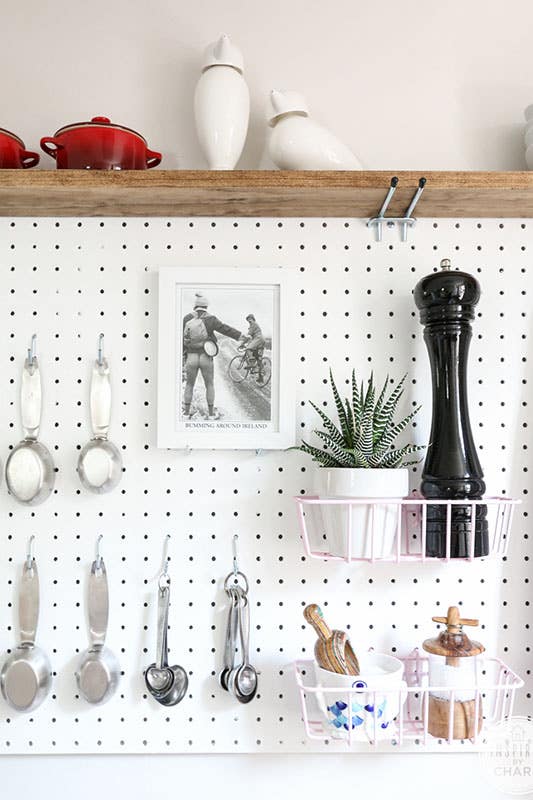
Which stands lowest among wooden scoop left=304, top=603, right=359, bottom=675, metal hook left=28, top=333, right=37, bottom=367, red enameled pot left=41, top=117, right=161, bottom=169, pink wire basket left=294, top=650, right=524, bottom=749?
pink wire basket left=294, top=650, right=524, bottom=749

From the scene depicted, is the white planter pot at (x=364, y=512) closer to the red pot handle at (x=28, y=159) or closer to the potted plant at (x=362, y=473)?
the potted plant at (x=362, y=473)

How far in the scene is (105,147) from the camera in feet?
2.85

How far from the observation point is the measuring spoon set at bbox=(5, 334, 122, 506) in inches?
36.7

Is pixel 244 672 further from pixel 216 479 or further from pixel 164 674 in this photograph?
pixel 216 479

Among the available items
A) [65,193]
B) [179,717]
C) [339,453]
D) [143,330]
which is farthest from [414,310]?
[179,717]

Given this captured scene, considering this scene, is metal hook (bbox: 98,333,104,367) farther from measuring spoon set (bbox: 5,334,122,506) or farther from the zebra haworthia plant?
the zebra haworthia plant

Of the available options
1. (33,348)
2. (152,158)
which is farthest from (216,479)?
(152,158)

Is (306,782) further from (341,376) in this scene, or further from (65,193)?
(65,193)

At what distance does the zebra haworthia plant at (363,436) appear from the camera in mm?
857

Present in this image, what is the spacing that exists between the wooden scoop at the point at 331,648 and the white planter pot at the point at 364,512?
0.32 ft

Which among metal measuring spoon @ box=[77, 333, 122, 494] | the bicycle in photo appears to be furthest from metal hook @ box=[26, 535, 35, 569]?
the bicycle in photo

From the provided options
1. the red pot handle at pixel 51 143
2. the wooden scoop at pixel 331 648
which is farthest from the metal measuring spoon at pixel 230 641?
the red pot handle at pixel 51 143

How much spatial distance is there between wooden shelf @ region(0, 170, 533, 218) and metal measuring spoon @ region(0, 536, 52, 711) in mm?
483

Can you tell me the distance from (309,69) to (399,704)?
2.96 feet
